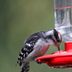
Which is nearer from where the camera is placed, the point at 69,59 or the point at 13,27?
the point at 69,59

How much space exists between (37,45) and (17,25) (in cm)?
187

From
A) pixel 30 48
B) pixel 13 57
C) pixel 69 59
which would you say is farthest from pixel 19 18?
pixel 69 59

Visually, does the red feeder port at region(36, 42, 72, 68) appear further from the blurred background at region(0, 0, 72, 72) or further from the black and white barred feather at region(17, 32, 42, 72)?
the blurred background at region(0, 0, 72, 72)

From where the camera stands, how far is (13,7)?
4152mm

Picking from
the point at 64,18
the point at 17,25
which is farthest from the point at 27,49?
the point at 17,25

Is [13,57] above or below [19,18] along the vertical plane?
below

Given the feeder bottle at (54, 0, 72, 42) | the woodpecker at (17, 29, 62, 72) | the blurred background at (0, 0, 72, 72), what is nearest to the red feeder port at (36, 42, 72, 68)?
the woodpecker at (17, 29, 62, 72)

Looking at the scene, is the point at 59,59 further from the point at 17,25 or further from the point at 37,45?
the point at 17,25

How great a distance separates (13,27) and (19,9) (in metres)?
0.19

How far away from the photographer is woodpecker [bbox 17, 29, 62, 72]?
2195 mm

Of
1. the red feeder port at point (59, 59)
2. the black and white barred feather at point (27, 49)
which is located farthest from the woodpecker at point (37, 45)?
the red feeder port at point (59, 59)

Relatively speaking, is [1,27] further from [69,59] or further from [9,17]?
[69,59]

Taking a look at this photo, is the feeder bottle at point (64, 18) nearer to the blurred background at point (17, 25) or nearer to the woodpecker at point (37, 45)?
the woodpecker at point (37, 45)

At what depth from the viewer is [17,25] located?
4129mm
